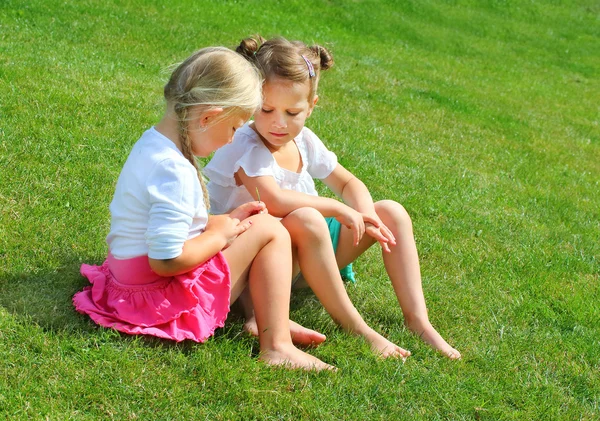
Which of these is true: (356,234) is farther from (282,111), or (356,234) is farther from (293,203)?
(282,111)

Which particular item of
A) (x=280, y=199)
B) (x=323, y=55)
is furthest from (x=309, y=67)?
(x=280, y=199)

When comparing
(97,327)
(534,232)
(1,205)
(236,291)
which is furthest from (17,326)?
(534,232)

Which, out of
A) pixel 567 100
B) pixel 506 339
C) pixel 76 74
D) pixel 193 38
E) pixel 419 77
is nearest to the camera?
pixel 506 339

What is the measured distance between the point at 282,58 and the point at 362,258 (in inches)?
66.6

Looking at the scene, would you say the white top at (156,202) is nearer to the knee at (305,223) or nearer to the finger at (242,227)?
the finger at (242,227)

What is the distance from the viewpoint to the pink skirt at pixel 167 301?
329 cm

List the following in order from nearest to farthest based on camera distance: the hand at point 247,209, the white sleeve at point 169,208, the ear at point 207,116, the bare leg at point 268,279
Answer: the white sleeve at point 169,208 → the ear at point 207,116 → the bare leg at point 268,279 → the hand at point 247,209

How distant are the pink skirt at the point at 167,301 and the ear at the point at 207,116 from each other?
0.60 metres

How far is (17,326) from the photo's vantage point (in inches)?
130

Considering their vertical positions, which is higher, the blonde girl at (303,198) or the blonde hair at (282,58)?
the blonde hair at (282,58)

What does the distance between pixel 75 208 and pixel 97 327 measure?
1472mm

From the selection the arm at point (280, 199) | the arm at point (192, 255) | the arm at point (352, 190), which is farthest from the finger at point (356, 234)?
the arm at point (192, 255)

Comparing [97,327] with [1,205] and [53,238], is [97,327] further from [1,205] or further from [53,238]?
[1,205]

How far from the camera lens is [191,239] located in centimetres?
325
